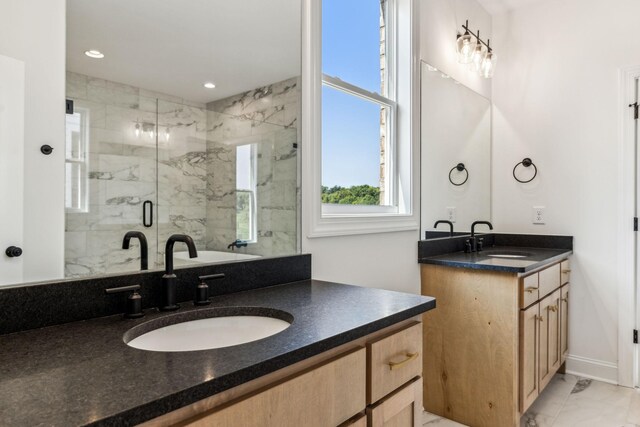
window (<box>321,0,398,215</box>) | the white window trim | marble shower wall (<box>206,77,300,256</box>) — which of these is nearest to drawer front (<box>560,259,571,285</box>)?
the white window trim

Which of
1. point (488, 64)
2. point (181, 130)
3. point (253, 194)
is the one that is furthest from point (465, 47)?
point (181, 130)

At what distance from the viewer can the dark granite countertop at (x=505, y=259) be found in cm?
197

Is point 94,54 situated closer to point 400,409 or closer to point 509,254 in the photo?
point 400,409

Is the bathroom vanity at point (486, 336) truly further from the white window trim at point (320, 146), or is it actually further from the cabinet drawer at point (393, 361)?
the cabinet drawer at point (393, 361)

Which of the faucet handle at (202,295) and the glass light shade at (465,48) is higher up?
the glass light shade at (465,48)

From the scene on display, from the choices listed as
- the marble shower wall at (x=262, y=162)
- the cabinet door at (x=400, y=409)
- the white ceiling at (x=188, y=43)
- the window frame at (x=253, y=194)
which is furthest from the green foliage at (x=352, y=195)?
the cabinet door at (x=400, y=409)

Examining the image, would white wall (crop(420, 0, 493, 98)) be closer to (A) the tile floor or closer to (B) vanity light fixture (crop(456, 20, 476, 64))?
(B) vanity light fixture (crop(456, 20, 476, 64))

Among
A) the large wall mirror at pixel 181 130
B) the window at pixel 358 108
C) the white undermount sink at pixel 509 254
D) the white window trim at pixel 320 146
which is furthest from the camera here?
the white undermount sink at pixel 509 254

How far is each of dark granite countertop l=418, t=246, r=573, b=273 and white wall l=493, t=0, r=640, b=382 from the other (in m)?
0.24

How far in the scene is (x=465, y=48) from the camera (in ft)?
8.74

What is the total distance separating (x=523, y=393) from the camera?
2.01 meters

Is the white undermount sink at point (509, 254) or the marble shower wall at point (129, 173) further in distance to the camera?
the white undermount sink at point (509, 254)

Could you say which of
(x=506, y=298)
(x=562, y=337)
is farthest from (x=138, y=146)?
(x=562, y=337)

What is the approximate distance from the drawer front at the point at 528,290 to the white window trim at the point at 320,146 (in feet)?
2.05
